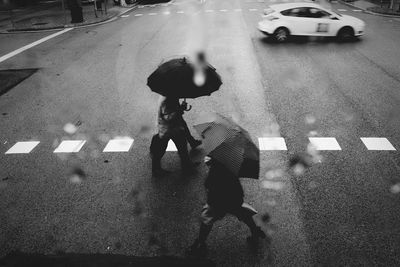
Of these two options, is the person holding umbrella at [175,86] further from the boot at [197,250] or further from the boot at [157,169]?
the boot at [197,250]

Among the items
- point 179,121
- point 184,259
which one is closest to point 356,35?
point 179,121

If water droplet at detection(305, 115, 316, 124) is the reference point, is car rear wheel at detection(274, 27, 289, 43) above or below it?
above

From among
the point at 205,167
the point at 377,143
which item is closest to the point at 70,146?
the point at 205,167

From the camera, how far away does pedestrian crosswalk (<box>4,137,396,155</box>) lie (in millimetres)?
5965

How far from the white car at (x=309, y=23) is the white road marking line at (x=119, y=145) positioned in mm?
8828

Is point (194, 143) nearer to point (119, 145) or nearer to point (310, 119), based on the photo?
point (119, 145)

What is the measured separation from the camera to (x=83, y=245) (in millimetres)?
4062

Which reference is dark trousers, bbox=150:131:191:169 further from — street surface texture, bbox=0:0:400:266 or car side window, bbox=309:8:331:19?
car side window, bbox=309:8:331:19

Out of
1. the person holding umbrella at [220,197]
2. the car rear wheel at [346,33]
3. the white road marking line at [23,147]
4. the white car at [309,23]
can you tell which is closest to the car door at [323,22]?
the white car at [309,23]

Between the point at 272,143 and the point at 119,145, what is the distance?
289 cm

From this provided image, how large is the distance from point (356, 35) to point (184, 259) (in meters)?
12.4

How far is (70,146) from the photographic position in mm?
6332

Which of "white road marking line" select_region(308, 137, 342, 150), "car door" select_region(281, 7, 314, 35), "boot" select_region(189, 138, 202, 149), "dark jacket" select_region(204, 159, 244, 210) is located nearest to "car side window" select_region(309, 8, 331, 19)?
"car door" select_region(281, 7, 314, 35)

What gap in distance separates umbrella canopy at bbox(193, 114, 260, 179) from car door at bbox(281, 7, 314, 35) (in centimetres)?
1088
